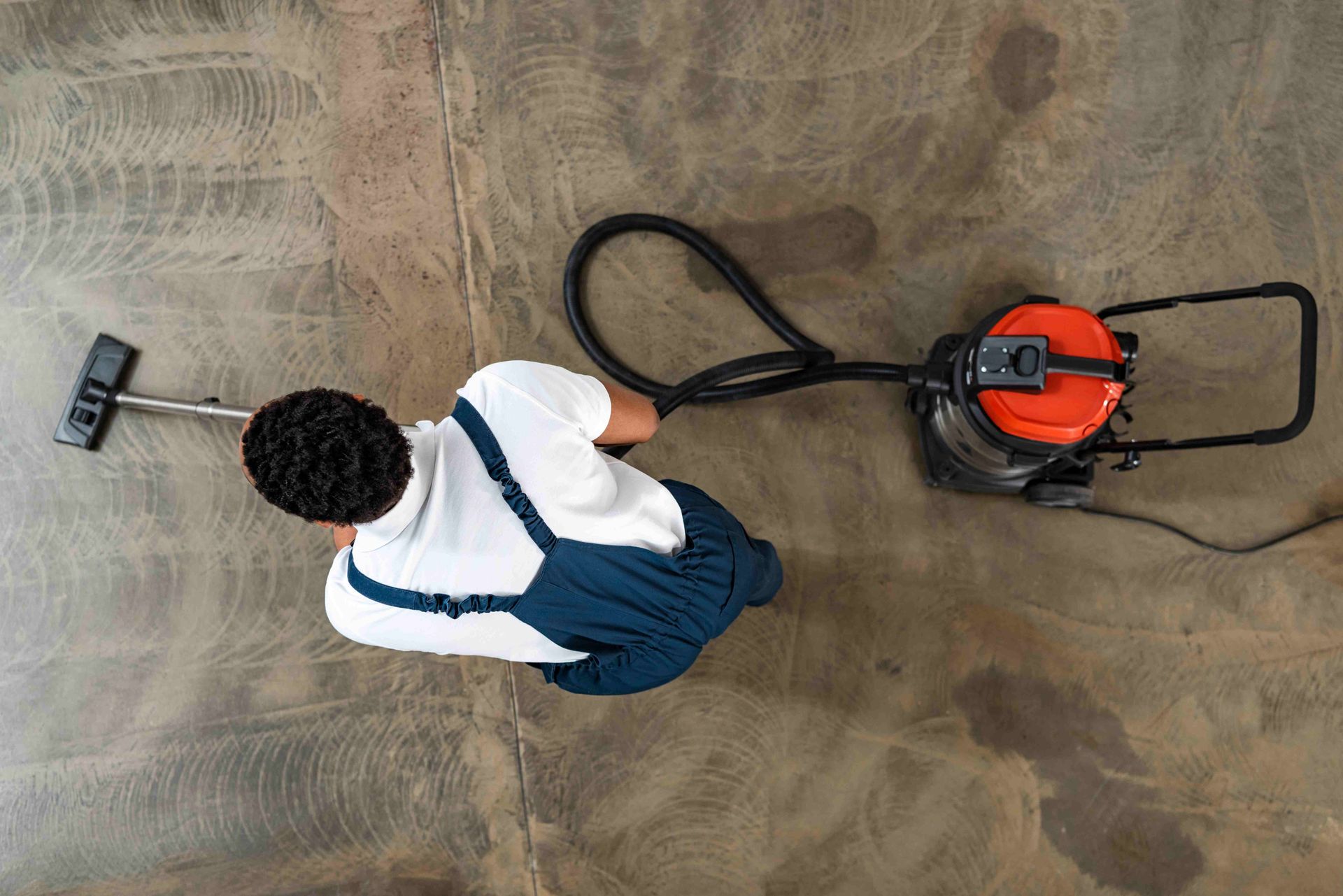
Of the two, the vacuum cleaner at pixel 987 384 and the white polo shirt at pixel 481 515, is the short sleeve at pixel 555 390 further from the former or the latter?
the vacuum cleaner at pixel 987 384

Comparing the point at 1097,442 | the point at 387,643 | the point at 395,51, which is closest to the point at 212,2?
the point at 395,51

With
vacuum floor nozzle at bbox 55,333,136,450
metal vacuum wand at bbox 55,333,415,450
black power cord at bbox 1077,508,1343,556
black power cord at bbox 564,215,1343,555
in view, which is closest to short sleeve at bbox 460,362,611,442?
black power cord at bbox 564,215,1343,555

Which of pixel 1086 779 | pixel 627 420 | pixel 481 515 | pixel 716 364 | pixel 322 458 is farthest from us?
pixel 716 364

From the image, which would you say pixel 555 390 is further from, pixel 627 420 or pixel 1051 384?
pixel 1051 384

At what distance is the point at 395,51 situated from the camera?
214 cm

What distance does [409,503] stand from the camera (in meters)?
0.94

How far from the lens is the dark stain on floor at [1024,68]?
2.04m

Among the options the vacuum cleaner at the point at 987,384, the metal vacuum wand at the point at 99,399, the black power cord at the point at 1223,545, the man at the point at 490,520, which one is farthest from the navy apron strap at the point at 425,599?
the black power cord at the point at 1223,545

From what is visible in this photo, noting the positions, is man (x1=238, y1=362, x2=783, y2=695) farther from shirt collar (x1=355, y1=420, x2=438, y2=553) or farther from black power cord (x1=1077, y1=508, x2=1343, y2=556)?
black power cord (x1=1077, y1=508, x2=1343, y2=556)

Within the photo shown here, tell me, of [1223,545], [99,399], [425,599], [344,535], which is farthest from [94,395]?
[1223,545]

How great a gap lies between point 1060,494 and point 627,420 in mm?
1173

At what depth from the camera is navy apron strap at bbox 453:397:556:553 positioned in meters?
1.00

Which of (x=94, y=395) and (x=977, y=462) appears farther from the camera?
(x=94, y=395)

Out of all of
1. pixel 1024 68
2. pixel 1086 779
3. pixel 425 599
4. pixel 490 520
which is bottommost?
pixel 1086 779
